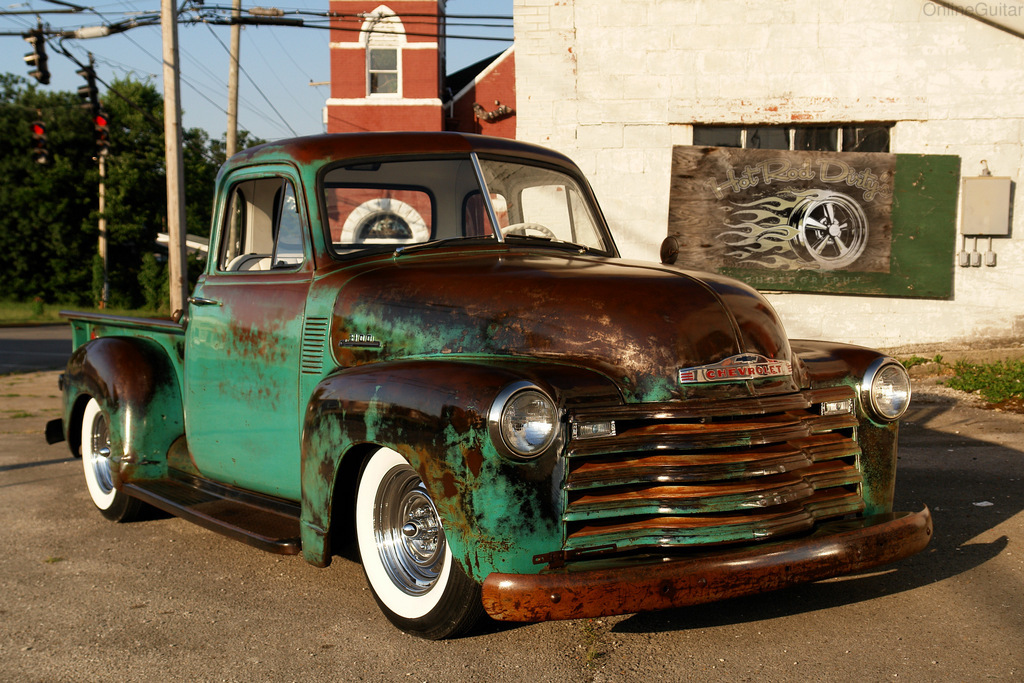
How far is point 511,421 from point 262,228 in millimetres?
2350

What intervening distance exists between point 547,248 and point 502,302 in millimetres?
905

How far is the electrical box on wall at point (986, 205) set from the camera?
1075cm

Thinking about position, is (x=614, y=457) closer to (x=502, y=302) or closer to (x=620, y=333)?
(x=620, y=333)

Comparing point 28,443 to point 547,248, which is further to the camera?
point 28,443

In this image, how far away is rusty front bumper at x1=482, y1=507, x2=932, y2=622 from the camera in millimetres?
2725

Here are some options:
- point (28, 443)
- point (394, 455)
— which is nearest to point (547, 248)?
point (394, 455)

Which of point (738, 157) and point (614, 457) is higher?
point (738, 157)

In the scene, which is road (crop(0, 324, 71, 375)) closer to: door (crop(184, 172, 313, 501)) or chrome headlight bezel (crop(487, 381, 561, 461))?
door (crop(184, 172, 313, 501))

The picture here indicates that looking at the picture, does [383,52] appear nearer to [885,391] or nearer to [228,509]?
[228,509]

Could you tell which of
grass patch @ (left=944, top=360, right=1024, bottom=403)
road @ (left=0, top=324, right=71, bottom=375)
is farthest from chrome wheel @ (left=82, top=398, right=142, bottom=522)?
road @ (left=0, top=324, right=71, bottom=375)

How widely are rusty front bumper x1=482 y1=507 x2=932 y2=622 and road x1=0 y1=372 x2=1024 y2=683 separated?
328mm

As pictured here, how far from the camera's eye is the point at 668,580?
2762 mm

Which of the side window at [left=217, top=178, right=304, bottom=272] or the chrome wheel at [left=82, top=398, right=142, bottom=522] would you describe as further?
the chrome wheel at [left=82, top=398, right=142, bottom=522]

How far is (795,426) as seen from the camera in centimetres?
327
